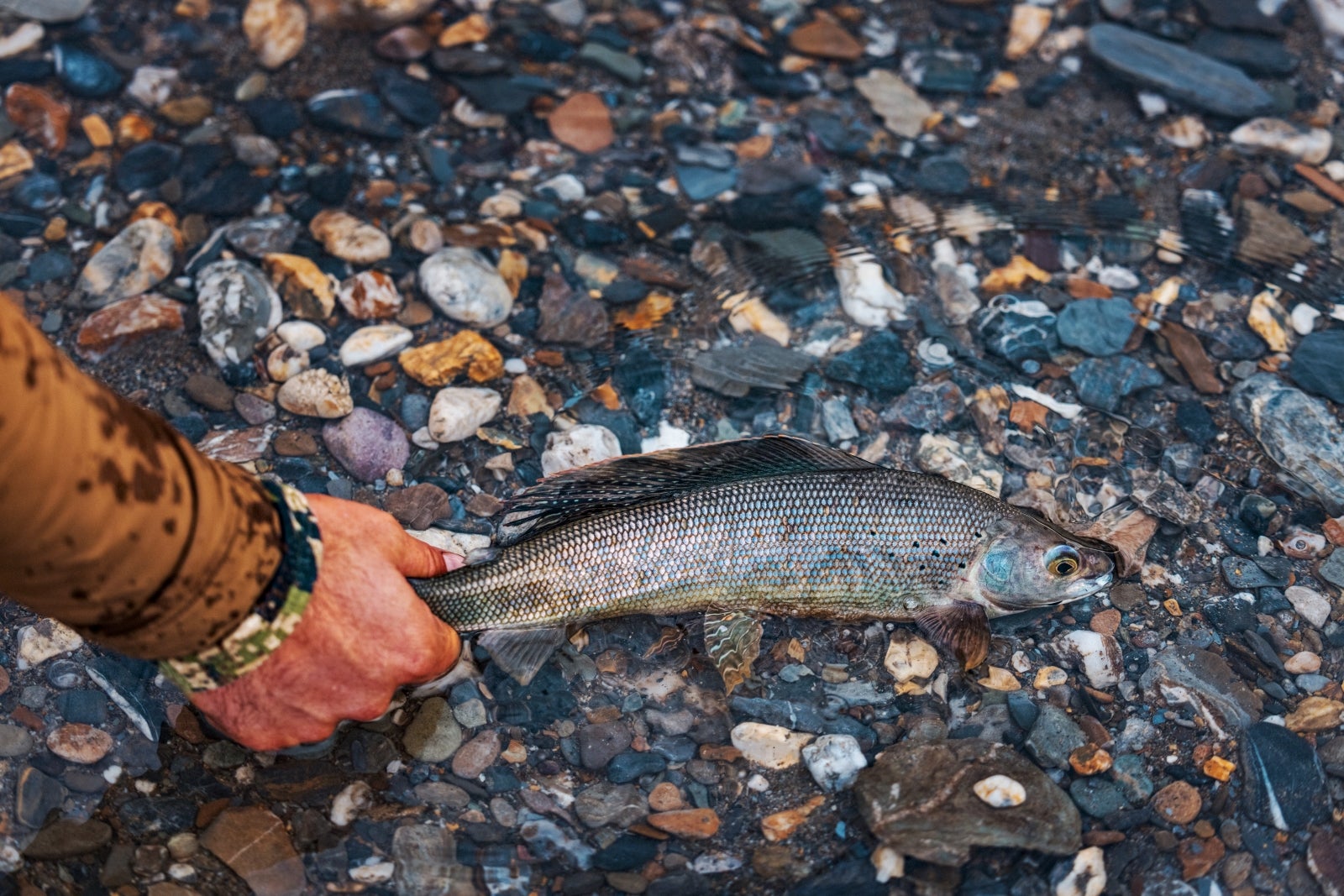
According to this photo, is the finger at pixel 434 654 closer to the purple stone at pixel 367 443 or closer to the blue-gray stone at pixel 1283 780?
the purple stone at pixel 367 443

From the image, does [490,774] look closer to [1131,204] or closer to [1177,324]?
[1177,324]

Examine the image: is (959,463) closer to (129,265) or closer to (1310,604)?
(1310,604)

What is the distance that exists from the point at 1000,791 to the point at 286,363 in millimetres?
3801

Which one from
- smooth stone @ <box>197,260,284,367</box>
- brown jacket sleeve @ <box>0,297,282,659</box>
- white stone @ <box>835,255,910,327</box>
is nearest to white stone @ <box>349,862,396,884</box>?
brown jacket sleeve @ <box>0,297,282,659</box>

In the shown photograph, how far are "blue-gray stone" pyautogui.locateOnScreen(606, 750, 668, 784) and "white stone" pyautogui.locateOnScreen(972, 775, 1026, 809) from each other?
1224 millimetres

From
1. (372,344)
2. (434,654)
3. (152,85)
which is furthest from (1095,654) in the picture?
(152,85)

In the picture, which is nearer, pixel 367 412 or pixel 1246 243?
pixel 367 412

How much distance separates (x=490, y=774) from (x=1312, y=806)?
321 centimetres

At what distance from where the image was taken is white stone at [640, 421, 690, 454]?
5.28 m

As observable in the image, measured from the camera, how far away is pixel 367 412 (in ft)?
17.3

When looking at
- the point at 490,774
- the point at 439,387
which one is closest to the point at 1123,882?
the point at 490,774

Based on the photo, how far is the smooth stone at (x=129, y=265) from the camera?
570cm

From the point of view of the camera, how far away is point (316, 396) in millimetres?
5289

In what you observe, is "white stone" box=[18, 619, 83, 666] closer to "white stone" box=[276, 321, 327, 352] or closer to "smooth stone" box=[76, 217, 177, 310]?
"white stone" box=[276, 321, 327, 352]
